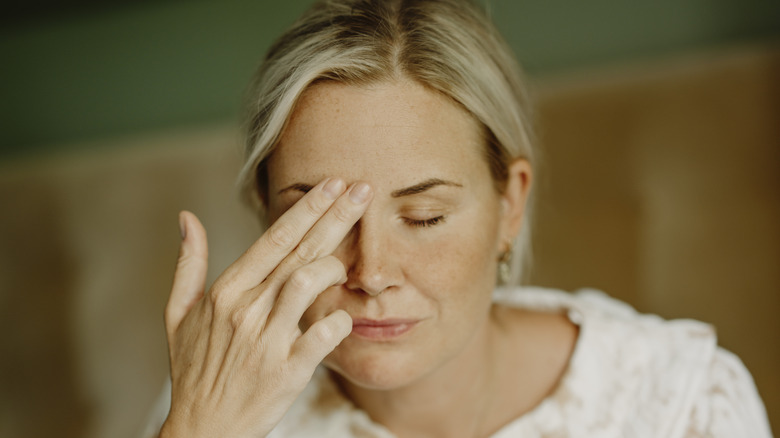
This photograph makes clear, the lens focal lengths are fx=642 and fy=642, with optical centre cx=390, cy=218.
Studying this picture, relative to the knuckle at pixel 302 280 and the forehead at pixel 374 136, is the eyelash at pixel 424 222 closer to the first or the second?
the forehead at pixel 374 136

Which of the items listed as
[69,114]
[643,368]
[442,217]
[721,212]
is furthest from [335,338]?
[69,114]

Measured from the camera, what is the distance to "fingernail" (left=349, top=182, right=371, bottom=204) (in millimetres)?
810

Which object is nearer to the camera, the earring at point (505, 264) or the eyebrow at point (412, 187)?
the eyebrow at point (412, 187)

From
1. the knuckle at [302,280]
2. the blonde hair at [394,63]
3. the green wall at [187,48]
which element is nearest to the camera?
the knuckle at [302,280]

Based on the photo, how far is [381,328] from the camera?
2.94ft

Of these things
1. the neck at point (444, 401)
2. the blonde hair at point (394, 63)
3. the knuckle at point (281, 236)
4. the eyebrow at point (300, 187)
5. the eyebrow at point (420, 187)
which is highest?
the blonde hair at point (394, 63)

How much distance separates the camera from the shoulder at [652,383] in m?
1.04

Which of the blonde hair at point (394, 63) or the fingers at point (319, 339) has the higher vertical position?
the blonde hair at point (394, 63)

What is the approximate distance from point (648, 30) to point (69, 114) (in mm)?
1807

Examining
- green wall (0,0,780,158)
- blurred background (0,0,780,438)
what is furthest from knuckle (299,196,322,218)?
green wall (0,0,780,158)

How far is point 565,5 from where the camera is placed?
1657 millimetres

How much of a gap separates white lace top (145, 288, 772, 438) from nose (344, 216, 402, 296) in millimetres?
385

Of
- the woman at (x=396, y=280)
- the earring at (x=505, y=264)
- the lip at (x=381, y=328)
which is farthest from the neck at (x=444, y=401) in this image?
the lip at (x=381, y=328)

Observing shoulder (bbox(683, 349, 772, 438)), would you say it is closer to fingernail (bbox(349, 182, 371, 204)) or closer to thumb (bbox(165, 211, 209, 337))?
fingernail (bbox(349, 182, 371, 204))
